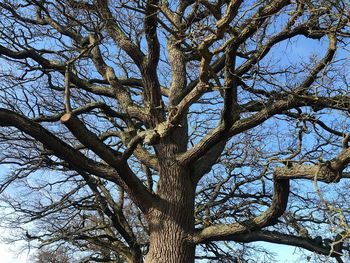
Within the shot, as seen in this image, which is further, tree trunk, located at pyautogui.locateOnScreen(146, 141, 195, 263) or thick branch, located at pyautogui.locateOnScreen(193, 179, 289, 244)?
tree trunk, located at pyautogui.locateOnScreen(146, 141, 195, 263)

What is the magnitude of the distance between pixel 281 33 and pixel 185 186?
9.86 feet

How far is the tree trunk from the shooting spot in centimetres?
693

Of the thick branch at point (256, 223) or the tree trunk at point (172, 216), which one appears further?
the tree trunk at point (172, 216)

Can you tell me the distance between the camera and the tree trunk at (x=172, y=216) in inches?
273

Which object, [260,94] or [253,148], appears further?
[253,148]

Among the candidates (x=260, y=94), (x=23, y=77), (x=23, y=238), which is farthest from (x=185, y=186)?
(x=23, y=238)

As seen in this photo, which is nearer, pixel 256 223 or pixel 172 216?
pixel 256 223

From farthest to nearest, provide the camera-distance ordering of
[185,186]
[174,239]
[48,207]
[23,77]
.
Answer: [48,207] < [23,77] < [185,186] < [174,239]

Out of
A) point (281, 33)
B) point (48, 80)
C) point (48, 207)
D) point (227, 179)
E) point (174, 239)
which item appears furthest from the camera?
point (227, 179)

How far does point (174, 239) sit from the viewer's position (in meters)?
6.97

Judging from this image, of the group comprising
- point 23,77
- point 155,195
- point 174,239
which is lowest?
point 174,239

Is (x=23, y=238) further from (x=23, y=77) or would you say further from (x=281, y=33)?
(x=281, y=33)

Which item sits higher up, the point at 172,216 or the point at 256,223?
the point at 172,216

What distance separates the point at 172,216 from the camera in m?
7.14
